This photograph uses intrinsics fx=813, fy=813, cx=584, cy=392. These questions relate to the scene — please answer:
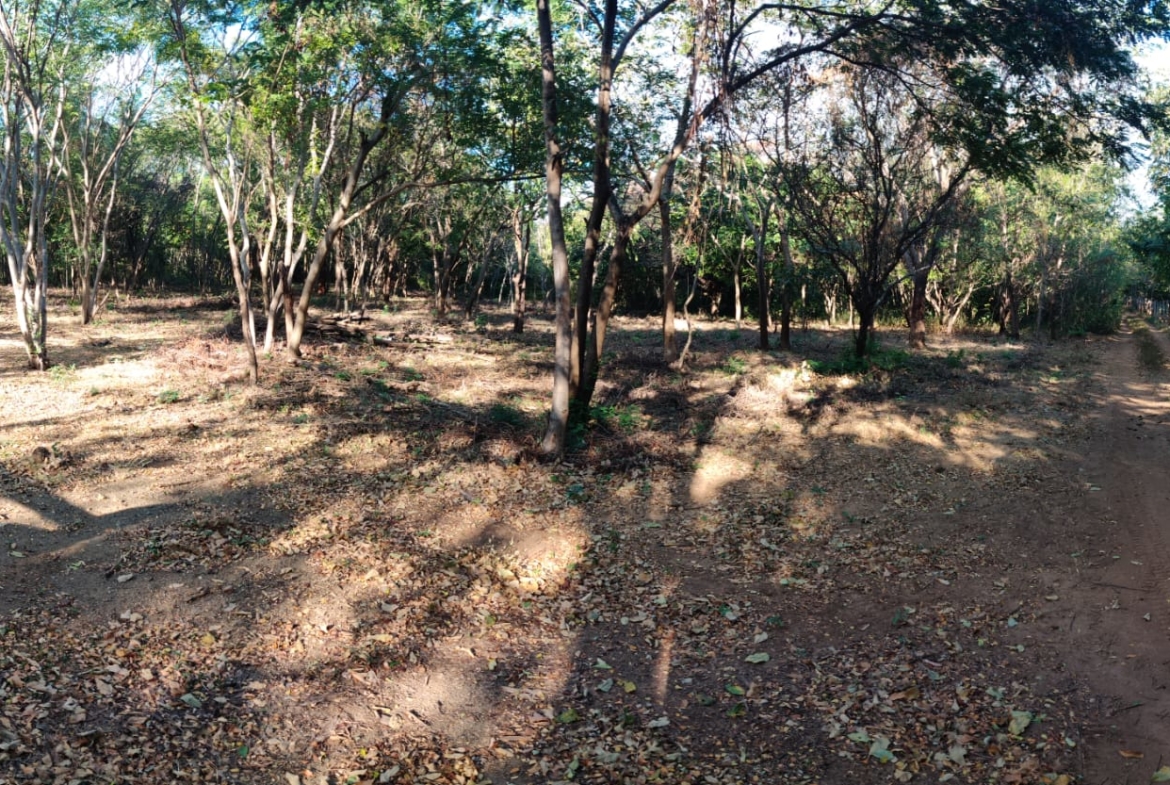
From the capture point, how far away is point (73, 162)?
84.4 feet

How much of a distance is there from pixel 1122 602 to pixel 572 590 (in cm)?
476

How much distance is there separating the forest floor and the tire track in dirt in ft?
0.12

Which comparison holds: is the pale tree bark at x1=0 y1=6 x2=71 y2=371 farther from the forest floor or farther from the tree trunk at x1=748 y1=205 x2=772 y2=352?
the tree trunk at x1=748 y1=205 x2=772 y2=352

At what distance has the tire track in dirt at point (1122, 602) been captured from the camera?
5.04m

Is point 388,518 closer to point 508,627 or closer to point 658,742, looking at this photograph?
point 508,627

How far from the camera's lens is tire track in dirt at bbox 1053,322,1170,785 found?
5043 millimetres

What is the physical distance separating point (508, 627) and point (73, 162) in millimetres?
26140

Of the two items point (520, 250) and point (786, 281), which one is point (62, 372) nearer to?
point (520, 250)

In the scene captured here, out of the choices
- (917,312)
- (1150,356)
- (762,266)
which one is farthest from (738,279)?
(1150,356)

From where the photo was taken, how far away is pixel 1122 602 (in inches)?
274

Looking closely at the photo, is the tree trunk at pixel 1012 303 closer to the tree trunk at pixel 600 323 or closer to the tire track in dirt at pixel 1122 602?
the tire track in dirt at pixel 1122 602

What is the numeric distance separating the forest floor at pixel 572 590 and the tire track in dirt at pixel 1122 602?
0.12 ft

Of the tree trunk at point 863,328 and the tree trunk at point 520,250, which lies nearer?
the tree trunk at point 863,328

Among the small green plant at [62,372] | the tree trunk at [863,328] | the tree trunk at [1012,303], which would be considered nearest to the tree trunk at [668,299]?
the tree trunk at [863,328]
